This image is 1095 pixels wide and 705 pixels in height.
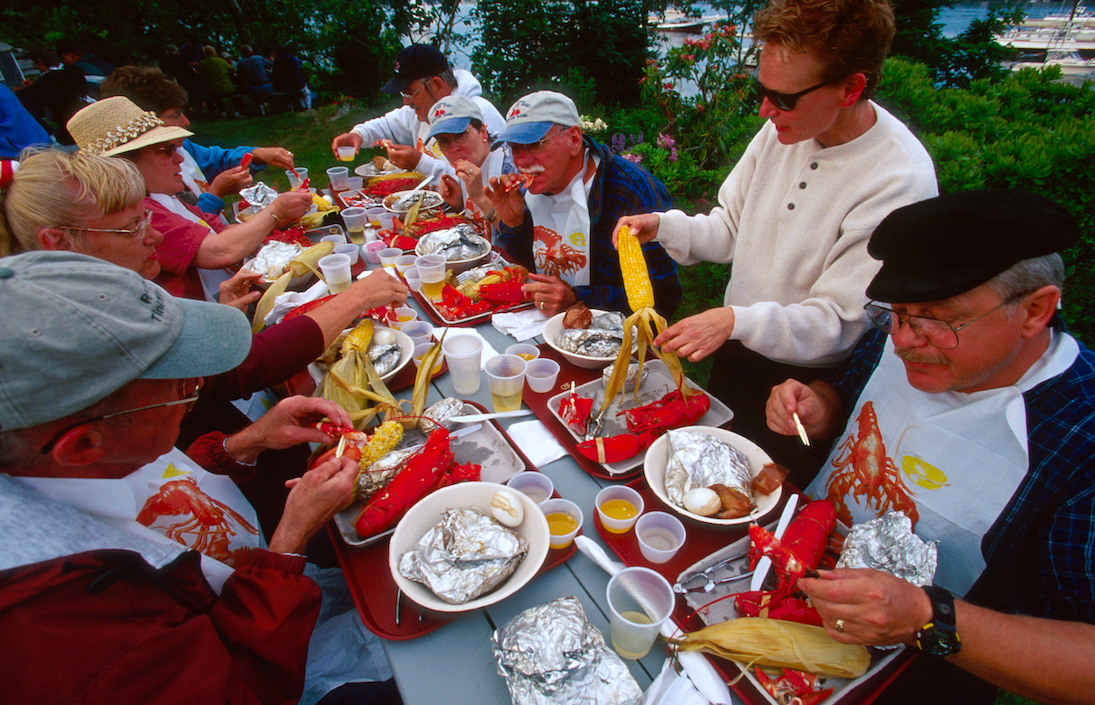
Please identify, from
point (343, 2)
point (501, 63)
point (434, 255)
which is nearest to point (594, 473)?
point (434, 255)

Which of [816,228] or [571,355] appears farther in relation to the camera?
[571,355]

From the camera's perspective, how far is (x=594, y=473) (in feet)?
7.28

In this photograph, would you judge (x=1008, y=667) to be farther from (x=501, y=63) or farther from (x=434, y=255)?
(x=501, y=63)

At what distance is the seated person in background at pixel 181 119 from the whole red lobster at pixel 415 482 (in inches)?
172

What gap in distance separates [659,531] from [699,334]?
91 centimetres

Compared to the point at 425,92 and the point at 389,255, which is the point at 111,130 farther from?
the point at 425,92

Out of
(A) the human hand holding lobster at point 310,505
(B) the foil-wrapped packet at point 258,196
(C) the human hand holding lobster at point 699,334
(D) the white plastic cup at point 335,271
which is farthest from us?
(B) the foil-wrapped packet at point 258,196

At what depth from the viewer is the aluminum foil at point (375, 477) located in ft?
6.73

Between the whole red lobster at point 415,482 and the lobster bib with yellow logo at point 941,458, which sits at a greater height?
the lobster bib with yellow logo at point 941,458

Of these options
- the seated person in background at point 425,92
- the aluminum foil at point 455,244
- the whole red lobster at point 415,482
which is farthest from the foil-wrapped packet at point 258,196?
the whole red lobster at point 415,482

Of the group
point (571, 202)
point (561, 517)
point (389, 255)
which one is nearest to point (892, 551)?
point (561, 517)

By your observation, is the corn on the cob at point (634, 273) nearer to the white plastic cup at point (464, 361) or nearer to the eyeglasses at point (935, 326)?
the white plastic cup at point (464, 361)

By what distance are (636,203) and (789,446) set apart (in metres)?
1.88

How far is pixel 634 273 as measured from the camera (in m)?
2.72
